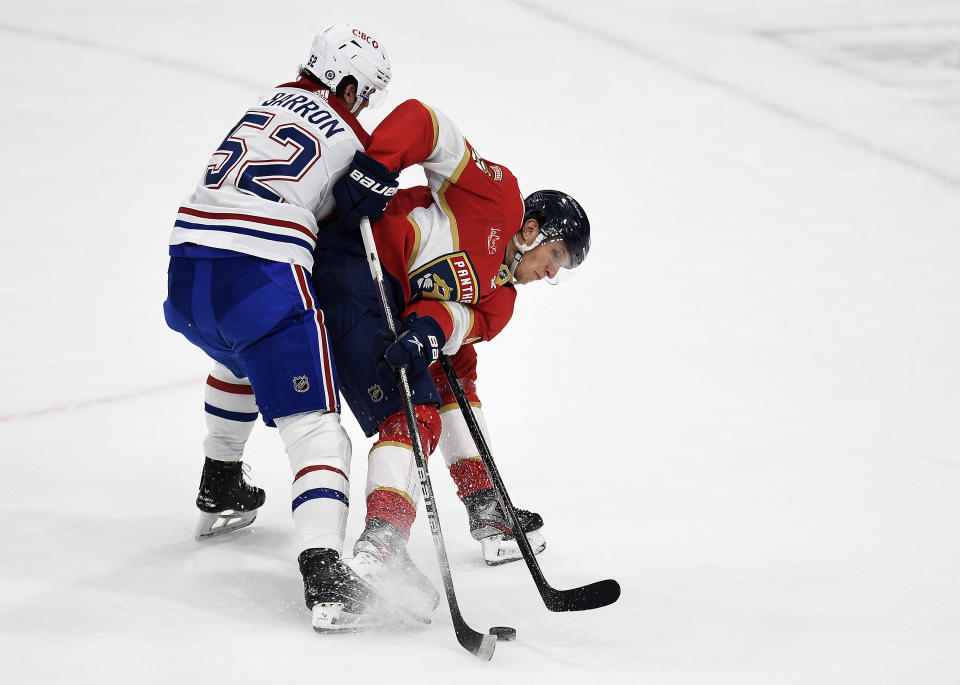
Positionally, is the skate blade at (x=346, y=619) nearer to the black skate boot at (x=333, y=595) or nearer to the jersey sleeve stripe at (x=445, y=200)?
the black skate boot at (x=333, y=595)

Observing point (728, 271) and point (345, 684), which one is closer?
point (345, 684)

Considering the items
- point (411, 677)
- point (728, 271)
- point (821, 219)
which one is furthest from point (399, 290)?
point (821, 219)

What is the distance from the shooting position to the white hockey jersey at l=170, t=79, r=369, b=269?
224cm

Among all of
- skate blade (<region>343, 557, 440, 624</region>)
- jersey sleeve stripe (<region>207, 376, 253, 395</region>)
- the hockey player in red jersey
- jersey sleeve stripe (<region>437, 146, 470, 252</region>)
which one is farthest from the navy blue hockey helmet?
skate blade (<region>343, 557, 440, 624</region>)

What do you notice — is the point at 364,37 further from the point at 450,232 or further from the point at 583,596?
the point at 583,596

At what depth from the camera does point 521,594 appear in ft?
7.98

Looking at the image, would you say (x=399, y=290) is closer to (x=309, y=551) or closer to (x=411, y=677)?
(x=309, y=551)

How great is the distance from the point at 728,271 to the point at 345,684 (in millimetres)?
2990

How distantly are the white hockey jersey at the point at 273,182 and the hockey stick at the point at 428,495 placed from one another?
0.46 feet

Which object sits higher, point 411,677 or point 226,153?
point 226,153

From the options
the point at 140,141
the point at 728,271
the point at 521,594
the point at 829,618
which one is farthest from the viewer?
the point at 140,141

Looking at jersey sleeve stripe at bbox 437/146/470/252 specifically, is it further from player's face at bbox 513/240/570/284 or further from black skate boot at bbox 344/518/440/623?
black skate boot at bbox 344/518/440/623

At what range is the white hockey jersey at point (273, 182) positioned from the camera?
2.24 metres

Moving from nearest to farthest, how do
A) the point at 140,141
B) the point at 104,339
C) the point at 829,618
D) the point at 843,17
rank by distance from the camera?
the point at 829,618 → the point at 104,339 → the point at 140,141 → the point at 843,17
